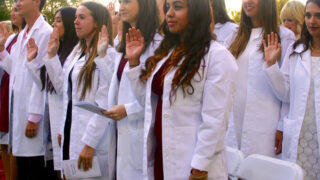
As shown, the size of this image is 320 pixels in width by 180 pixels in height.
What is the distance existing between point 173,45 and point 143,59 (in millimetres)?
305

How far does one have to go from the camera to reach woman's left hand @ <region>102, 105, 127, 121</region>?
2635 millimetres

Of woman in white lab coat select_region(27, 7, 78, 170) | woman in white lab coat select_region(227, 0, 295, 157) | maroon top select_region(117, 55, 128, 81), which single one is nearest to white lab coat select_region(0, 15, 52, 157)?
woman in white lab coat select_region(27, 7, 78, 170)

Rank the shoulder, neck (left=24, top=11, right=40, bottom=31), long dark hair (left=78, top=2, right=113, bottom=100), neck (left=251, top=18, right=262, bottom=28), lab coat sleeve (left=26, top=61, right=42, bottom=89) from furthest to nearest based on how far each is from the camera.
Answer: neck (left=24, top=11, right=40, bottom=31) → lab coat sleeve (left=26, top=61, right=42, bottom=89) → neck (left=251, top=18, right=262, bottom=28) → the shoulder → long dark hair (left=78, top=2, right=113, bottom=100)

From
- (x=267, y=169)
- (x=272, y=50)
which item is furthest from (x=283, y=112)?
(x=267, y=169)

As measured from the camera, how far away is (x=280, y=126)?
3166 millimetres

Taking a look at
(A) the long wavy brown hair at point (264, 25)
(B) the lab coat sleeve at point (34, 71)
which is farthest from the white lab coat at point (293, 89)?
(B) the lab coat sleeve at point (34, 71)

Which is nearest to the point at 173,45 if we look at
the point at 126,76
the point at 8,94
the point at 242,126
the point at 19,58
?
the point at 126,76

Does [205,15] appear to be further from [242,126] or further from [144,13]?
[242,126]

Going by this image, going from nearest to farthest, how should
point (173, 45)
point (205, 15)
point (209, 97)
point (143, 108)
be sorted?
1. point (209, 97)
2. point (205, 15)
3. point (173, 45)
4. point (143, 108)

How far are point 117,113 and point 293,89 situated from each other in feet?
4.25

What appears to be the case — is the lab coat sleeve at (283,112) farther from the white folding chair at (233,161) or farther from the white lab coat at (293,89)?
the white folding chair at (233,161)

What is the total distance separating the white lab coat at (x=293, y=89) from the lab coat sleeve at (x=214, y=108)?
0.92 metres

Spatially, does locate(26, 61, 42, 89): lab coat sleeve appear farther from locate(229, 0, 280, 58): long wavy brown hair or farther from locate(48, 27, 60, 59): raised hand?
locate(229, 0, 280, 58): long wavy brown hair

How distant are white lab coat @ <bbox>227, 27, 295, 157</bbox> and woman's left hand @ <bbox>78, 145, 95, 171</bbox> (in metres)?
1.18
